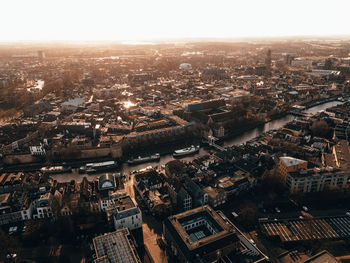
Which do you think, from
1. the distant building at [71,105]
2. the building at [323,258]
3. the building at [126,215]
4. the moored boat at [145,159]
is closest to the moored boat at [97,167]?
the moored boat at [145,159]

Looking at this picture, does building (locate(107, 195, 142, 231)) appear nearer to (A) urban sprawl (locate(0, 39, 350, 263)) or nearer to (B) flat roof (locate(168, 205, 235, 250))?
(A) urban sprawl (locate(0, 39, 350, 263))

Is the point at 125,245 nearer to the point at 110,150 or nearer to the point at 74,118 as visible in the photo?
the point at 110,150

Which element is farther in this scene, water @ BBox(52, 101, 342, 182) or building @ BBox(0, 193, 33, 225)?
water @ BBox(52, 101, 342, 182)

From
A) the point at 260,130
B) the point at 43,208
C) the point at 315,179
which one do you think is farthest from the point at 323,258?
the point at 260,130

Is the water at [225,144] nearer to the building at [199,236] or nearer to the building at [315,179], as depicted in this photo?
the building at [199,236]

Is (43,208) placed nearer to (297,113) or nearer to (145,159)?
(145,159)

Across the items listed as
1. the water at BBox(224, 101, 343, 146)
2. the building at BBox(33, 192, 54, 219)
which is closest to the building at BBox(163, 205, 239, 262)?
the building at BBox(33, 192, 54, 219)

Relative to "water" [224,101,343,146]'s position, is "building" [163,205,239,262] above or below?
above
